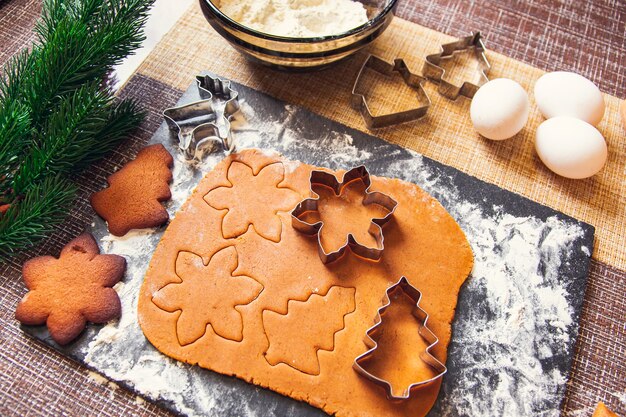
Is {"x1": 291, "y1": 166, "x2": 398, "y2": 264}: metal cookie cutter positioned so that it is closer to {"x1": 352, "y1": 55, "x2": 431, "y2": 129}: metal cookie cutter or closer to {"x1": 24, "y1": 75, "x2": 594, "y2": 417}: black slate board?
{"x1": 24, "y1": 75, "x2": 594, "y2": 417}: black slate board

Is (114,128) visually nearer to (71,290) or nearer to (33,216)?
(33,216)

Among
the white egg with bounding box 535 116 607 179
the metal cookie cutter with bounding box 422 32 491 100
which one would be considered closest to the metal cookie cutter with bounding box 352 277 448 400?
the white egg with bounding box 535 116 607 179

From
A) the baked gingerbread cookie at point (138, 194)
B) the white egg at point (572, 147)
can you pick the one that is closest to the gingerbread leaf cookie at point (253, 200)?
the baked gingerbread cookie at point (138, 194)

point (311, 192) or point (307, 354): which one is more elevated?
point (311, 192)

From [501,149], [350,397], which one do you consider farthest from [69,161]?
[501,149]

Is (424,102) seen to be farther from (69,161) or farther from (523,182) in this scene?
(69,161)

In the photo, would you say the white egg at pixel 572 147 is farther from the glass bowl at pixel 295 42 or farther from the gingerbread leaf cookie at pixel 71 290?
the gingerbread leaf cookie at pixel 71 290
